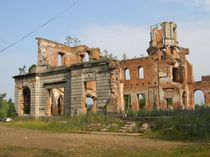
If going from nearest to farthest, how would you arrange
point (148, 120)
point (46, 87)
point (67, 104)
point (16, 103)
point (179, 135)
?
point (179, 135), point (148, 120), point (67, 104), point (46, 87), point (16, 103)

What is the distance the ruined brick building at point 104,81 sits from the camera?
22.8 meters

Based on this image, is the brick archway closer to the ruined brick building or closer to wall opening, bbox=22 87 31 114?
the ruined brick building

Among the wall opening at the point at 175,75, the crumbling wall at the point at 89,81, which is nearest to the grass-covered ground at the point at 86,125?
the crumbling wall at the point at 89,81

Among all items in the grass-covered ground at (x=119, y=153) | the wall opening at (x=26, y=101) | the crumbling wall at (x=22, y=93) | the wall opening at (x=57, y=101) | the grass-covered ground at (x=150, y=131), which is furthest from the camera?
the wall opening at (x=57, y=101)

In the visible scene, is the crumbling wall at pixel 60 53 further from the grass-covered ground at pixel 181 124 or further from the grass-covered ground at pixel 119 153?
the grass-covered ground at pixel 119 153

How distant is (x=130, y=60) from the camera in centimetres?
3506

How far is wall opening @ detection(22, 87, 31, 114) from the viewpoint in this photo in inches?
1143

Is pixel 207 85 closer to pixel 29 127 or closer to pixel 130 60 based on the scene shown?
pixel 130 60

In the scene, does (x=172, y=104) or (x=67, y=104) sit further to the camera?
(x=172, y=104)

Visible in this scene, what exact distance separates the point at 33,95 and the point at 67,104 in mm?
4036

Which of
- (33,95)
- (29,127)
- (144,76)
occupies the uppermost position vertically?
(144,76)

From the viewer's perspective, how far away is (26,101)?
2948 centimetres

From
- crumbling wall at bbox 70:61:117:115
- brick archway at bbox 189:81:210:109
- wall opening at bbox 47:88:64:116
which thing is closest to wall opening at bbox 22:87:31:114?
wall opening at bbox 47:88:64:116

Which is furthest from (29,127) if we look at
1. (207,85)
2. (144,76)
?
(207,85)
